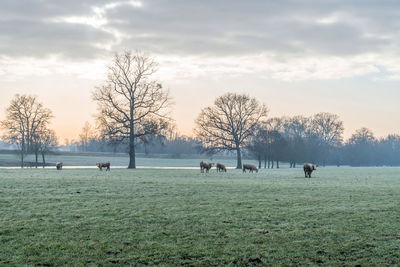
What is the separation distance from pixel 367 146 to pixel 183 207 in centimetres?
15593

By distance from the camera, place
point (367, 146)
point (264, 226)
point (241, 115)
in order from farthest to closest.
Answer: point (367, 146) → point (241, 115) → point (264, 226)

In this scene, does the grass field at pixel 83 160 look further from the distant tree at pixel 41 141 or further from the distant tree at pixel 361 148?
the distant tree at pixel 361 148

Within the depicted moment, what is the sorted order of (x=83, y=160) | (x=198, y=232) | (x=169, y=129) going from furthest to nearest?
(x=83, y=160) < (x=169, y=129) < (x=198, y=232)

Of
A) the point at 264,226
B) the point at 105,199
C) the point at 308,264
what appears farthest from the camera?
the point at 105,199

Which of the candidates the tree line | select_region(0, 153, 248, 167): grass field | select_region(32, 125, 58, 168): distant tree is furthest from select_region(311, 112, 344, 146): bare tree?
select_region(32, 125, 58, 168): distant tree

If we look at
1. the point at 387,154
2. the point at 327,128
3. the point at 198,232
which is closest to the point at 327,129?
the point at 327,128

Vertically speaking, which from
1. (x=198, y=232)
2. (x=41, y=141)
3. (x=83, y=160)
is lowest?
(x=83, y=160)

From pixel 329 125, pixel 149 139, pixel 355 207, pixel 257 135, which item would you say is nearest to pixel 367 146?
pixel 329 125

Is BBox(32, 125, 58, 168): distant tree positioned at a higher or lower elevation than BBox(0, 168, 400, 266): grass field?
higher

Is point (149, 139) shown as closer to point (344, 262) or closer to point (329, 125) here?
point (344, 262)

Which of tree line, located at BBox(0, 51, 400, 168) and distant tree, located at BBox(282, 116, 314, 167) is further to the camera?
distant tree, located at BBox(282, 116, 314, 167)

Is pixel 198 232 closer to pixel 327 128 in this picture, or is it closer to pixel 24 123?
pixel 24 123

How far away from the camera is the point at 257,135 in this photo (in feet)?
306

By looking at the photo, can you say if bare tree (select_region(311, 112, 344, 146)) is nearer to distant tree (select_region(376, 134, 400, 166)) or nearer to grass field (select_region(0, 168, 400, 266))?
distant tree (select_region(376, 134, 400, 166))
